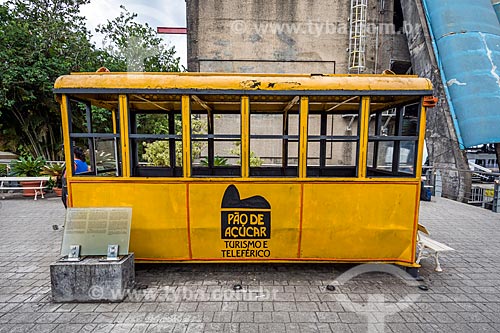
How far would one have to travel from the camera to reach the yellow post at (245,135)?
400 cm

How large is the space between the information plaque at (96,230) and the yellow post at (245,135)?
5.83 ft

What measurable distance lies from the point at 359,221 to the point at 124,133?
3.77 meters

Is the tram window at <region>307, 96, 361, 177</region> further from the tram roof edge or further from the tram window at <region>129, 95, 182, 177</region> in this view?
the tram window at <region>129, 95, 182, 177</region>

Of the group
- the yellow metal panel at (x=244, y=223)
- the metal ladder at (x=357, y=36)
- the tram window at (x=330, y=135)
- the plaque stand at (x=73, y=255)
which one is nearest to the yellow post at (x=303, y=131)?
the tram window at (x=330, y=135)

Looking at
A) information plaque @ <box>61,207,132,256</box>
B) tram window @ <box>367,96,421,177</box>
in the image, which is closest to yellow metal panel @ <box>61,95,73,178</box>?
information plaque @ <box>61,207,132,256</box>

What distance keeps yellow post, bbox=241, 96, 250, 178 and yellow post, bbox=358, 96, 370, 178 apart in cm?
168

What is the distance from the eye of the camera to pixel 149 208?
13.4 ft

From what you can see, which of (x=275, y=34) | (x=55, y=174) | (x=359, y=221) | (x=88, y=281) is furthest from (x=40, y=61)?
(x=359, y=221)

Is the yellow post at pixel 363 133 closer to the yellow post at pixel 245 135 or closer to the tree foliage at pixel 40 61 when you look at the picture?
the yellow post at pixel 245 135

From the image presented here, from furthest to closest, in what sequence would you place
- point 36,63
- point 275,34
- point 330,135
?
1. point 275,34
2. point 36,63
3. point 330,135

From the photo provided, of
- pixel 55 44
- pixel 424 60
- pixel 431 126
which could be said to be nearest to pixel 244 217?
pixel 431 126

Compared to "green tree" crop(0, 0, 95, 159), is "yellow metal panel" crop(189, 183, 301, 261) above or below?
below

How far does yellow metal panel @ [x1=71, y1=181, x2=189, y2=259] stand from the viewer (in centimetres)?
406

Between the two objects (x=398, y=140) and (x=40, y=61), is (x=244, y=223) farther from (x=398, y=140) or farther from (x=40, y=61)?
(x=40, y=61)
